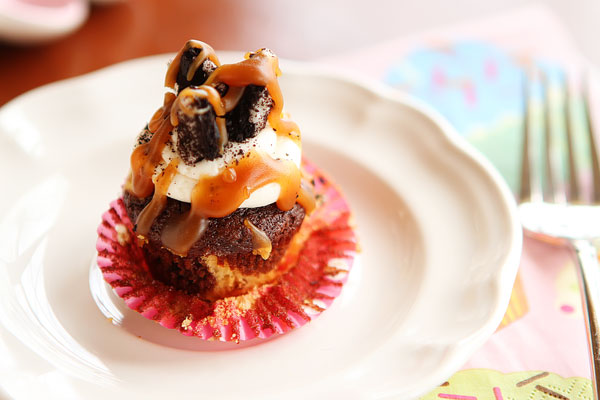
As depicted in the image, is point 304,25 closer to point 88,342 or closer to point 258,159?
point 258,159

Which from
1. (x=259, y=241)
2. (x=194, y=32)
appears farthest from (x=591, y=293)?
(x=194, y=32)

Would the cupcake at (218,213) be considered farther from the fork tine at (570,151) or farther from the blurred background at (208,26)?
the blurred background at (208,26)

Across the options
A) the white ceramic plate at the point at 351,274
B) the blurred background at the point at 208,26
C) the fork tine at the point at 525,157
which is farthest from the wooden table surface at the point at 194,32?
the fork tine at the point at 525,157

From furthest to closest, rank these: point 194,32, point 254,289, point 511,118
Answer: point 194,32
point 511,118
point 254,289

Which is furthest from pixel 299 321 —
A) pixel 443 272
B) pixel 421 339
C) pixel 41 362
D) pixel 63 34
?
pixel 63 34

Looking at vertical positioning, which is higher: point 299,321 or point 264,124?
point 264,124

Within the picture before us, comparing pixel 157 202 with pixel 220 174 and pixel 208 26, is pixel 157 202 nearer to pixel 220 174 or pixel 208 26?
pixel 220 174
